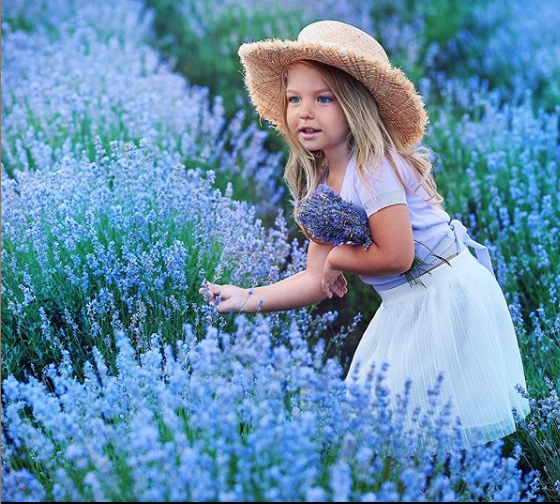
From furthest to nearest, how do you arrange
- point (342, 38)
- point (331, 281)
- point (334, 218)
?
point (331, 281) → point (342, 38) → point (334, 218)

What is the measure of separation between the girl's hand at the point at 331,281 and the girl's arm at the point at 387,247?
0.12 metres

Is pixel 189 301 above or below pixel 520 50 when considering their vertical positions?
below

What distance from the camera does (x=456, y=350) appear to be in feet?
8.45

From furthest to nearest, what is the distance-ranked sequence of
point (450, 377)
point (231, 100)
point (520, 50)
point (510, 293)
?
point (520, 50), point (231, 100), point (510, 293), point (450, 377)

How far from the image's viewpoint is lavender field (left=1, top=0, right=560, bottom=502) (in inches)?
75.5

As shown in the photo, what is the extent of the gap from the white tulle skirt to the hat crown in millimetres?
669

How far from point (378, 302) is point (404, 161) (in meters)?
1.53

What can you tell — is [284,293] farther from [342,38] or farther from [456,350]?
[342,38]

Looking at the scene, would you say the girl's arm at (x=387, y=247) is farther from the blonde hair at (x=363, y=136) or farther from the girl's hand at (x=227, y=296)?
the girl's hand at (x=227, y=296)

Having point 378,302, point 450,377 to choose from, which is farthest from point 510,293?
point 450,377

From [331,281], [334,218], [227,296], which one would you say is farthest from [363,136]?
[227,296]

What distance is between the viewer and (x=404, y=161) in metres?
2.61

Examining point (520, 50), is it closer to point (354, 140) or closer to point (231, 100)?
point (231, 100)

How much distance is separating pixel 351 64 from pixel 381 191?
367 mm
